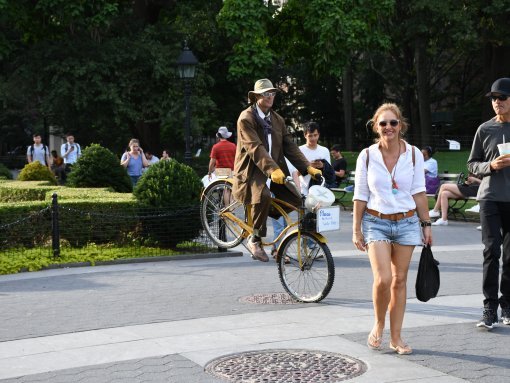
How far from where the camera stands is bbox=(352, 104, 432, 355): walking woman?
7051 millimetres

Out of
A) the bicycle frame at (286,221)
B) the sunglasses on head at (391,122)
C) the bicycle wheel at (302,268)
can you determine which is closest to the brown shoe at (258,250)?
the bicycle frame at (286,221)

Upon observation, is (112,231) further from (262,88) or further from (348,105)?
(348,105)

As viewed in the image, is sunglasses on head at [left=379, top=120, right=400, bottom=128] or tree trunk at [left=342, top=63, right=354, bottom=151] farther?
tree trunk at [left=342, top=63, right=354, bottom=151]

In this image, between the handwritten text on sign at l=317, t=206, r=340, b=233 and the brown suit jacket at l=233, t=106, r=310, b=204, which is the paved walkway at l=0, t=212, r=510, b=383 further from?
the brown suit jacket at l=233, t=106, r=310, b=204

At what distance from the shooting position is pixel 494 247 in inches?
314

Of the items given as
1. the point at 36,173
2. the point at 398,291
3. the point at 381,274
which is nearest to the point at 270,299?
the point at 398,291

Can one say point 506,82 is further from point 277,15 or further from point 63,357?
point 277,15

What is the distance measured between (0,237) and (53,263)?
139 centimetres

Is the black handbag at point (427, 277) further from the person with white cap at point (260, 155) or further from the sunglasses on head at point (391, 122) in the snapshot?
the person with white cap at point (260, 155)

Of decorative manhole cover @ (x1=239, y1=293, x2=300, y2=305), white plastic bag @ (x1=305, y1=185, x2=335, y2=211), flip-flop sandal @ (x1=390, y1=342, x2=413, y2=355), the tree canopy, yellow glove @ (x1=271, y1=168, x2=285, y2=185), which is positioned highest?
the tree canopy

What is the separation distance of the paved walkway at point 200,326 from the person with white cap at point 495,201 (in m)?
0.27

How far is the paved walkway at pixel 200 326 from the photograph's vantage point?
264 inches

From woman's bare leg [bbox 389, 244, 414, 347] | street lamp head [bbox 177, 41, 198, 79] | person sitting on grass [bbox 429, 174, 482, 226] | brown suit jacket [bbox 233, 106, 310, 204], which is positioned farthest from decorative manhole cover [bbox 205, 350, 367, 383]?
street lamp head [bbox 177, 41, 198, 79]

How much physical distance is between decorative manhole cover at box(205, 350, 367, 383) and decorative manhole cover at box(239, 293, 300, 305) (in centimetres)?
228
